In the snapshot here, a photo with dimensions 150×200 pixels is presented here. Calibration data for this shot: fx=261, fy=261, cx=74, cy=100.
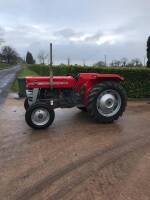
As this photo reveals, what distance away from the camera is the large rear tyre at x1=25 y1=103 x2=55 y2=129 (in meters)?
6.16

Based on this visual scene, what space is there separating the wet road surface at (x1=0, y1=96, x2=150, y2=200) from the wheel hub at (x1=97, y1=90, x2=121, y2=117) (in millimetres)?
372

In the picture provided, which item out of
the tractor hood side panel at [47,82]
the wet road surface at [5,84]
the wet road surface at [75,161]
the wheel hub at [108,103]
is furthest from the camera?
the wet road surface at [5,84]

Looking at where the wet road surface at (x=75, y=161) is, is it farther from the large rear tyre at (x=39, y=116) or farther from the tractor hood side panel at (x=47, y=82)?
the tractor hood side panel at (x=47, y=82)

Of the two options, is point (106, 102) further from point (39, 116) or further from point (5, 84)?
point (5, 84)

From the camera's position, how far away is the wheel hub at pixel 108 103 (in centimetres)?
689

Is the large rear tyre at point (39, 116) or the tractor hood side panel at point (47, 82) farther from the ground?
the tractor hood side panel at point (47, 82)

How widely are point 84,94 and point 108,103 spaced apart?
682mm

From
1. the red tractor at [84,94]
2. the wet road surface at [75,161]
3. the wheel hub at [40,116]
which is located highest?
the red tractor at [84,94]

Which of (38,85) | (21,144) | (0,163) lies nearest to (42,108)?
(38,85)

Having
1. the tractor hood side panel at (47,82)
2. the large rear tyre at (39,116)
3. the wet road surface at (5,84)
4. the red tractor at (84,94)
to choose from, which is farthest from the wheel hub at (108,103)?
the wet road surface at (5,84)

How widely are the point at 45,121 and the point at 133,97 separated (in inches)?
250

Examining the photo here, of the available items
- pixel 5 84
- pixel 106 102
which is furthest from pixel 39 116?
pixel 5 84

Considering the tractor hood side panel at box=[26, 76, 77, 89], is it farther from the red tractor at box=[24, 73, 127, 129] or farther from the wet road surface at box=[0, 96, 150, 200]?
the wet road surface at box=[0, 96, 150, 200]

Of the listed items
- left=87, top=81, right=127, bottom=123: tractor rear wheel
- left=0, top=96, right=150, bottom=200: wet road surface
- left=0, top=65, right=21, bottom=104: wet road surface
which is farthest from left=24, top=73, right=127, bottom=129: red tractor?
left=0, top=65, right=21, bottom=104: wet road surface
